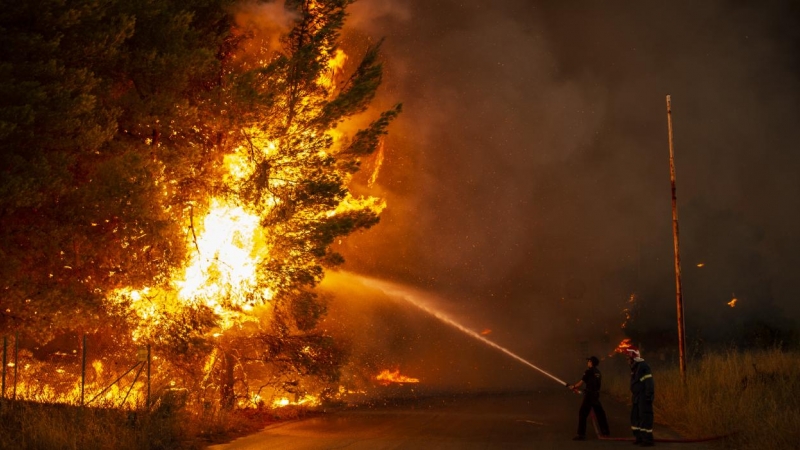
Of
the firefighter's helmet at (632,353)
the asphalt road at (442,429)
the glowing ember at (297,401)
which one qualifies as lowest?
the asphalt road at (442,429)

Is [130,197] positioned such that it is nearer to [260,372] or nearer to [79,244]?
[79,244]

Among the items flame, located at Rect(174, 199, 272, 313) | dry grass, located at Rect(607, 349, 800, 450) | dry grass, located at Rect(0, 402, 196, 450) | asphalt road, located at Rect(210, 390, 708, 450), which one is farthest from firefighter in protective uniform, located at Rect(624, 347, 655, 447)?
flame, located at Rect(174, 199, 272, 313)

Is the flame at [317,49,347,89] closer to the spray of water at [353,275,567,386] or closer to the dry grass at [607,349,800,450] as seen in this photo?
the dry grass at [607,349,800,450]

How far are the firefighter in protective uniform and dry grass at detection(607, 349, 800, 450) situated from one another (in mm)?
1355

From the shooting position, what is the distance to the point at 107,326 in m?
15.8

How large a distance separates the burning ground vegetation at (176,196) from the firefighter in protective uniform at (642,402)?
272 inches

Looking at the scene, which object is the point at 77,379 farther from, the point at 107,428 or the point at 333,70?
the point at 333,70

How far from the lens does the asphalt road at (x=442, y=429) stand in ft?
40.9

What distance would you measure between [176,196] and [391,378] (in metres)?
12.2

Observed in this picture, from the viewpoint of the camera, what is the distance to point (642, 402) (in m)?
12.6

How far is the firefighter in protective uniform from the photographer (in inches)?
492

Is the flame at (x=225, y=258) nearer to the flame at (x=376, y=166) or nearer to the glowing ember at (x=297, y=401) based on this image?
A: the glowing ember at (x=297, y=401)

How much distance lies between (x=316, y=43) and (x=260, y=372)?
794 centimetres

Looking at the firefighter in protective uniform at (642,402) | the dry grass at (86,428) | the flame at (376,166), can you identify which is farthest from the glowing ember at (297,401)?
the flame at (376,166)
